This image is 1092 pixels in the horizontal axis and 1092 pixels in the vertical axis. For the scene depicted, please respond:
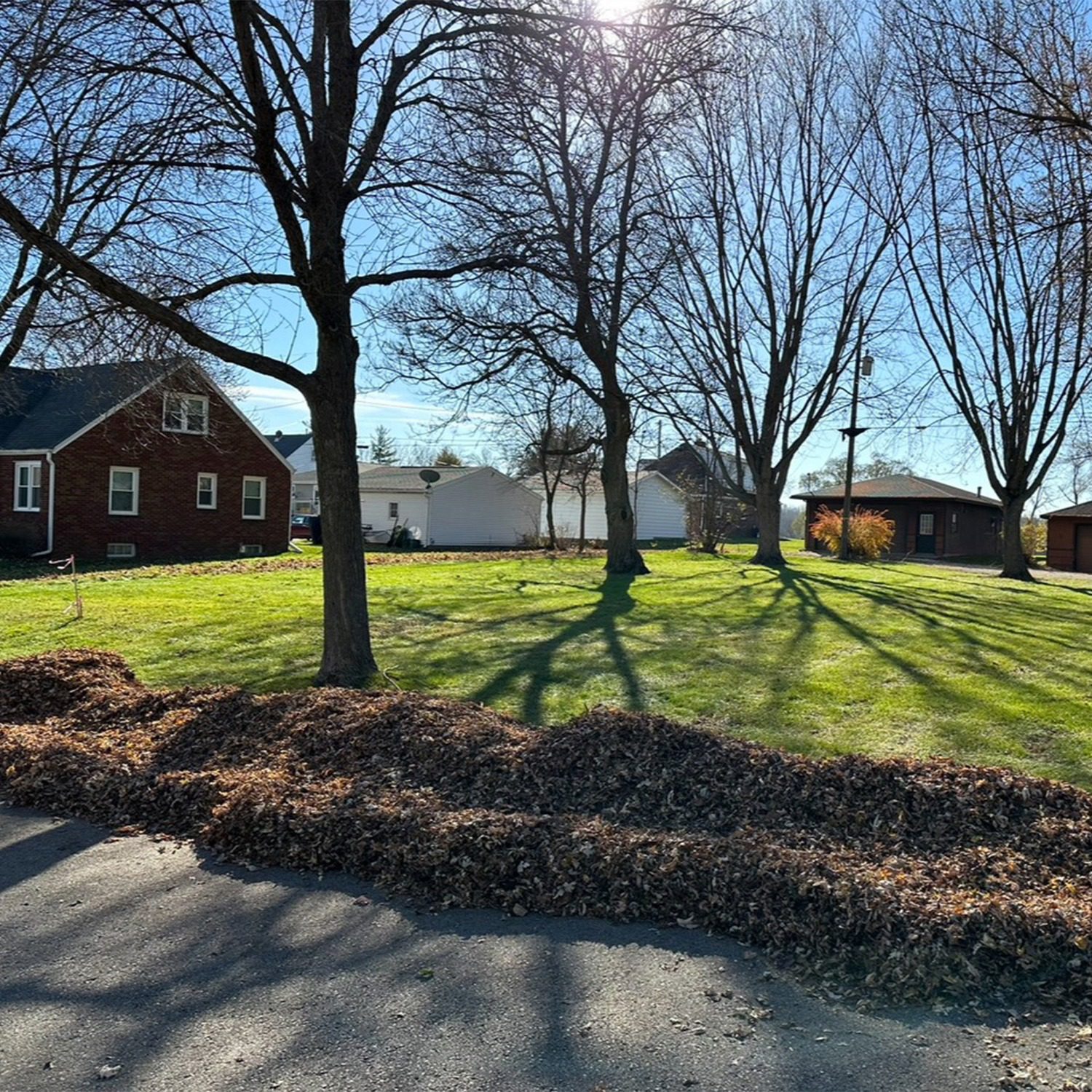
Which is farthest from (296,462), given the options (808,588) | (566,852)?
(566,852)

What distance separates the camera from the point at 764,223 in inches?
885

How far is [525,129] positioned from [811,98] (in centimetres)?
1625

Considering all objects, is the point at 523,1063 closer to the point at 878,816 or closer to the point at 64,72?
the point at 878,816

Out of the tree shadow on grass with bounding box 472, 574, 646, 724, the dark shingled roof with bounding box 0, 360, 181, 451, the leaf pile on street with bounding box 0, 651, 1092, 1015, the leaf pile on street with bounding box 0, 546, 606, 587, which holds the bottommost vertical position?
the leaf pile on street with bounding box 0, 651, 1092, 1015

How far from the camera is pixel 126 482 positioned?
25000mm

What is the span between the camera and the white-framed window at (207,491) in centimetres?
2673

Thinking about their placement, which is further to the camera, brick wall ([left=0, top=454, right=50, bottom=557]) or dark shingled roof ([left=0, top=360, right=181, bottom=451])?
brick wall ([left=0, top=454, right=50, bottom=557])

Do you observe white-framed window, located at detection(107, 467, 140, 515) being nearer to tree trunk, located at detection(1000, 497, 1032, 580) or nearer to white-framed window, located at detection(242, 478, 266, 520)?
white-framed window, located at detection(242, 478, 266, 520)

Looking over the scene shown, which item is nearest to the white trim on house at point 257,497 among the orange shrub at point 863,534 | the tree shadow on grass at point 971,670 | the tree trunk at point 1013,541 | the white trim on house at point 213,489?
the white trim on house at point 213,489

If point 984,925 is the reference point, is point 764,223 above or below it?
above

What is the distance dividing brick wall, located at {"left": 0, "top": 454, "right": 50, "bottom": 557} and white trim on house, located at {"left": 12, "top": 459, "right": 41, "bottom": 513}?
0.18ft

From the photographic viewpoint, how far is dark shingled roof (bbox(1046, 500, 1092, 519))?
116ft

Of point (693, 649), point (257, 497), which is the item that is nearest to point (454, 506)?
point (257, 497)

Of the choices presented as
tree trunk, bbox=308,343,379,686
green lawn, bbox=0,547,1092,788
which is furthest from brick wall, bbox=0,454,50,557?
tree trunk, bbox=308,343,379,686
